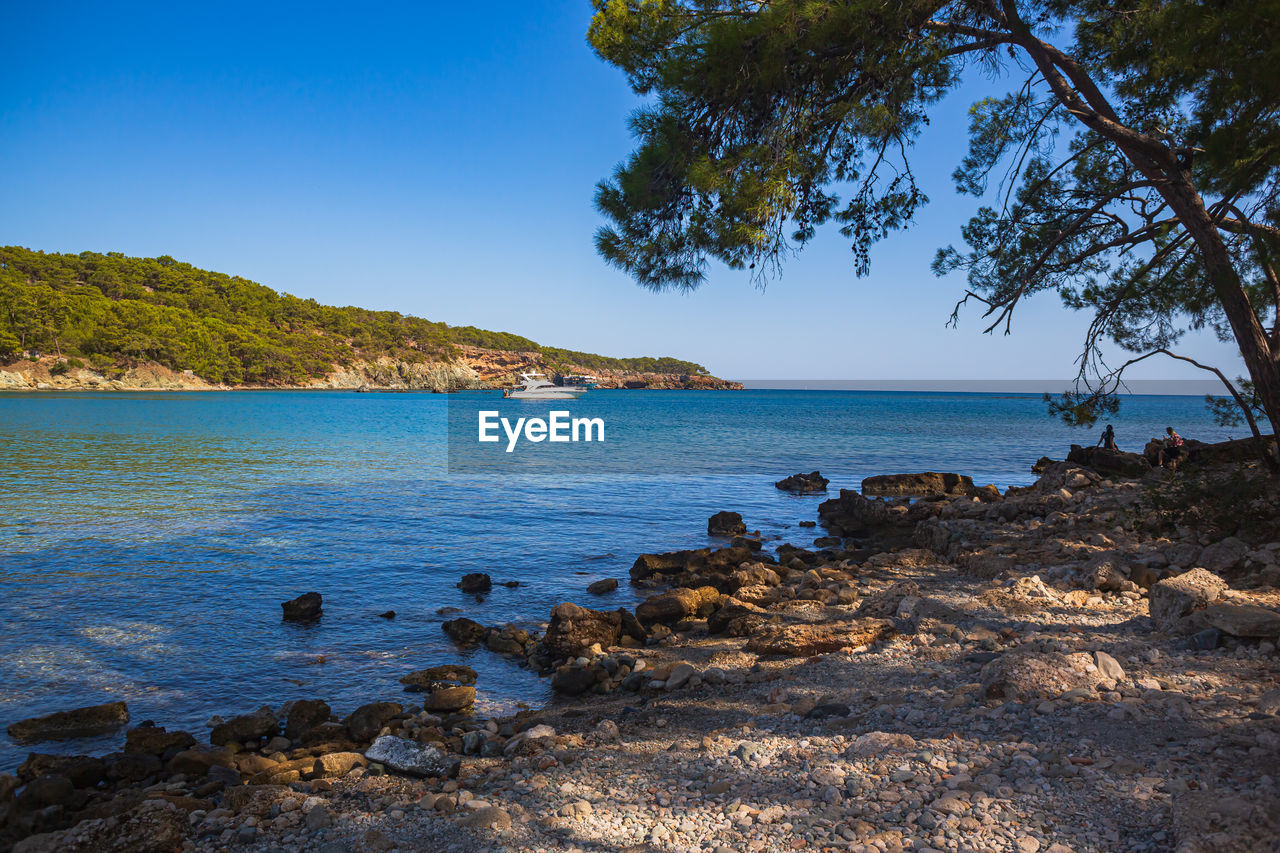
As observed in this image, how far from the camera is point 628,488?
1037 inches

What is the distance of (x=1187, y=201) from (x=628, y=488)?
20.3 meters

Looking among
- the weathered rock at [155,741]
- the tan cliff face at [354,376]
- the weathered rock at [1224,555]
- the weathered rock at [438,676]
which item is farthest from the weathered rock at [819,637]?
the tan cliff face at [354,376]

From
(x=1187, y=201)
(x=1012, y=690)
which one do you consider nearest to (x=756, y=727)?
(x=1012, y=690)

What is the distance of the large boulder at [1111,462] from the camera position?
16094 millimetres

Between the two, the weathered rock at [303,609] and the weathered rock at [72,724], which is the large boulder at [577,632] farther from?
the weathered rock at [72,724]

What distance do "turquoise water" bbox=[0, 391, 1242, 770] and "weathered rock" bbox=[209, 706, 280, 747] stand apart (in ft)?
1.87

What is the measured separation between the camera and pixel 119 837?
469cm

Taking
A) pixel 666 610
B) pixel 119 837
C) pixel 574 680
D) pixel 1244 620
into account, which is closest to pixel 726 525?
A: pixel 666 610

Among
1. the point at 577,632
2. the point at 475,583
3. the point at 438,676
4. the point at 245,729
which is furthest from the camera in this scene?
the point at 475,583

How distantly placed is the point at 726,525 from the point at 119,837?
14700mm

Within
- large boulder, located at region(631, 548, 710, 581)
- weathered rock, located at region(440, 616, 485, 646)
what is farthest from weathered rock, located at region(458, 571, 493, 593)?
large boulder, located at region(631, 548, 710, 581)

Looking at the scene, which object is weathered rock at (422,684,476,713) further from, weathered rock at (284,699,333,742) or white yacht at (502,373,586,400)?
white yacht at (502,373,586,400)

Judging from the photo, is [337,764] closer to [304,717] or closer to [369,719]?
[369,719]

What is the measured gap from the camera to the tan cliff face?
95.5m
